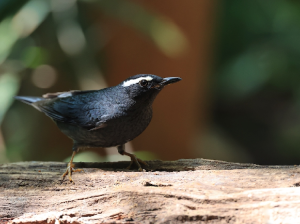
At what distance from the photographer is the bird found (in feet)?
10.2

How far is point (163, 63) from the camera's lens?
5.16m

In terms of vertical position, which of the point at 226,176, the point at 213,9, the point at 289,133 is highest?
the point at 213,9

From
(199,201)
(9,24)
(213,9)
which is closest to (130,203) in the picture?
(199,201)

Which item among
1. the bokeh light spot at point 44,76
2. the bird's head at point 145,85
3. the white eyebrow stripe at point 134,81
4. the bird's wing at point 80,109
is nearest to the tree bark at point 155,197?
the bird's wing at point 80,109

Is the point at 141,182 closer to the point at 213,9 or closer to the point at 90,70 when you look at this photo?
the point at 90,70

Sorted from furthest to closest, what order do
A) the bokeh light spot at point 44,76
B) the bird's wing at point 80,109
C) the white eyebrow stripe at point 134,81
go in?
the bokeh light spot at point 44,76 < the bird's wing at point 80,109 < the white eyebrow stripe at point 134,81

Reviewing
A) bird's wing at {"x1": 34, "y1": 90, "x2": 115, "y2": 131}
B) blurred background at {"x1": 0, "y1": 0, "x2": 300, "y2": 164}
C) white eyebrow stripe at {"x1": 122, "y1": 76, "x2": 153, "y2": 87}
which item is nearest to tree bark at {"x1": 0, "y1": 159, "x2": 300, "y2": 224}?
bird's wing at {"x1": 34, "y1": 90, "x2": 115, "y2": 131}

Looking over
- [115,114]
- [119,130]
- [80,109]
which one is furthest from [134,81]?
[80,109]

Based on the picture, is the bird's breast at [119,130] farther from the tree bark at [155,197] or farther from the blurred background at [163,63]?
the blurred background at [163,63]

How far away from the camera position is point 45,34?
5.29 m

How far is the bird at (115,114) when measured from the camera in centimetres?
311

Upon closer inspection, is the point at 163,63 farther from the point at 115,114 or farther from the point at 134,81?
the point at 115,114

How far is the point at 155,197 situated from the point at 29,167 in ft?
5.65

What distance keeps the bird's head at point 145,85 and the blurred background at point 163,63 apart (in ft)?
4.67
